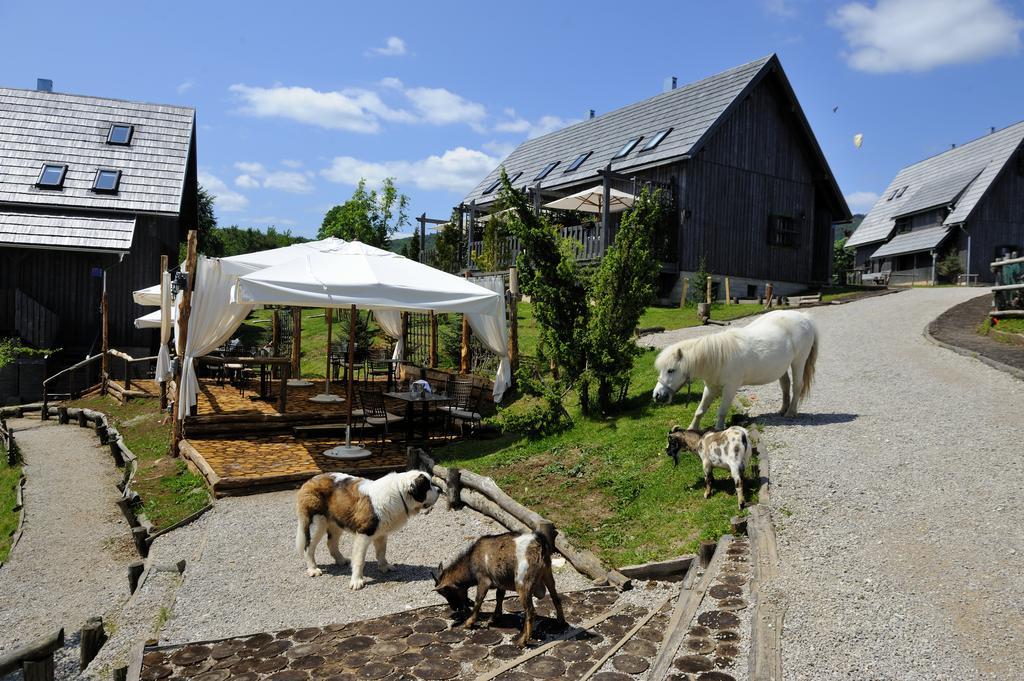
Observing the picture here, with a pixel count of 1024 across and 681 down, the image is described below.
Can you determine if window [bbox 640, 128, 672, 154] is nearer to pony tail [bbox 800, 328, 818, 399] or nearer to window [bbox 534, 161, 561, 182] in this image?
window [bbox 534, 161, 561, 182]

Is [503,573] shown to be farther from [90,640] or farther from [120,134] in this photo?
[120,134]

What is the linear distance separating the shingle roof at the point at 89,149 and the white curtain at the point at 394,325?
393 inches

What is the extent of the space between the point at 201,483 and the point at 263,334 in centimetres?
2252

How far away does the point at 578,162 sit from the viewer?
2842cm

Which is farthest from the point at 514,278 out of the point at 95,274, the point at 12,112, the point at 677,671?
the point at 12,112

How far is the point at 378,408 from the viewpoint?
12.1 meters

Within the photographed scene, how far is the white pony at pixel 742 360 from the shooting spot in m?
8.75

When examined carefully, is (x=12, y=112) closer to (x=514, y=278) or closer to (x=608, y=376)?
(x=514, y=278)

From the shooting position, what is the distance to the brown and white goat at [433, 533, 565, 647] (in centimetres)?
506

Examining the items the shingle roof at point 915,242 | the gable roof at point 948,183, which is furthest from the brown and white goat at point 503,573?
the shingle roof at point 915,242

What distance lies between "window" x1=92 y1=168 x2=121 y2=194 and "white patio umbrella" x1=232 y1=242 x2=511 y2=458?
55.6 feet

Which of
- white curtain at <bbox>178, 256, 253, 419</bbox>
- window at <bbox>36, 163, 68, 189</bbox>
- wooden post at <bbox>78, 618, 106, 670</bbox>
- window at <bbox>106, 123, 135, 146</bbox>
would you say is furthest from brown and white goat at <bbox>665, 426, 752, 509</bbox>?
window at <bbox>106, 123, 135, 146</bbox>

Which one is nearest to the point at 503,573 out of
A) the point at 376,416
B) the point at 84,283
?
the point at 376,416

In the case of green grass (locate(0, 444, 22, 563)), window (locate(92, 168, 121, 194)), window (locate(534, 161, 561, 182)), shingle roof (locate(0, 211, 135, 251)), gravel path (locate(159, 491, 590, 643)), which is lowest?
green grass (locate(0, 444, 22, 563))
